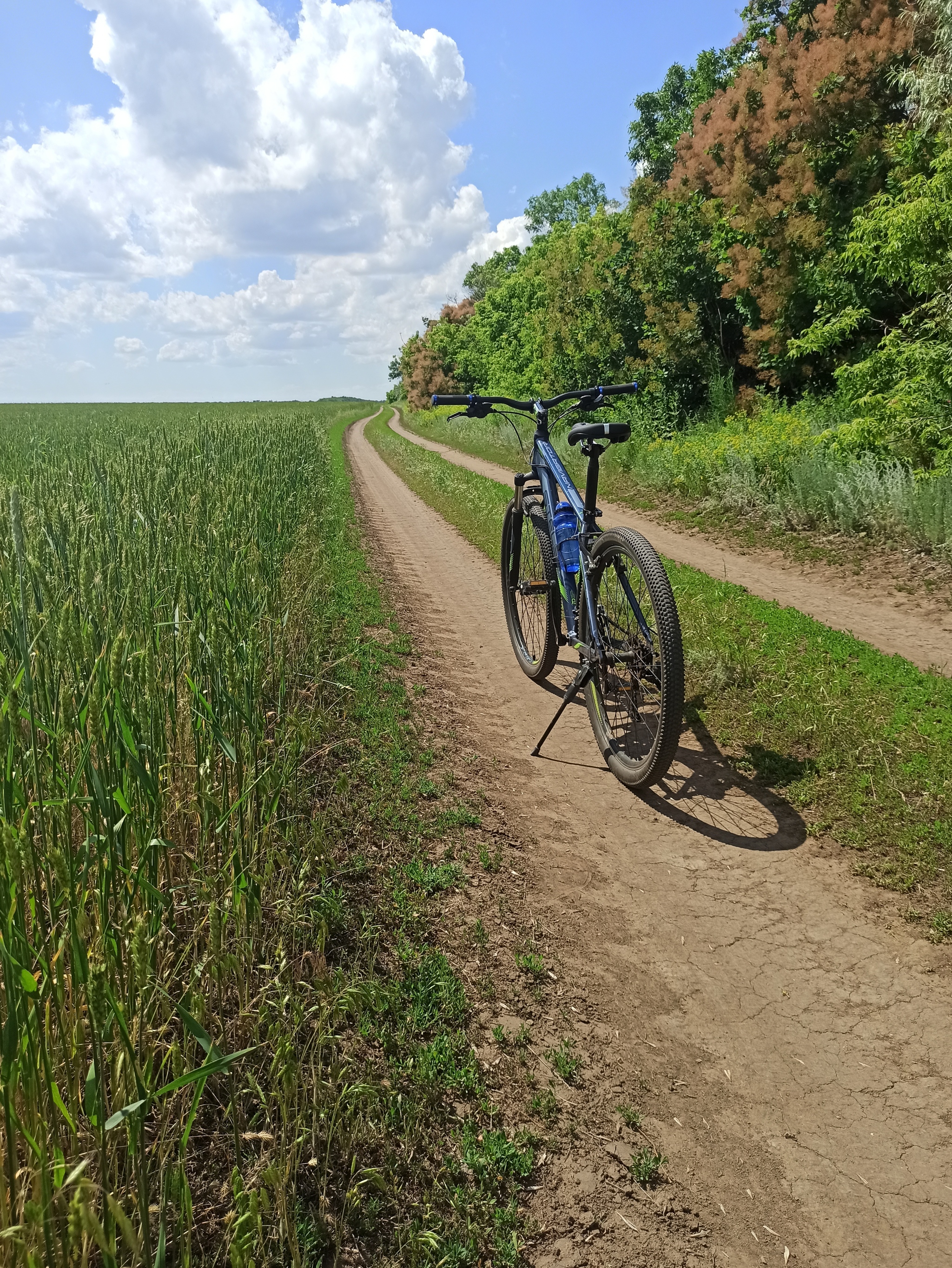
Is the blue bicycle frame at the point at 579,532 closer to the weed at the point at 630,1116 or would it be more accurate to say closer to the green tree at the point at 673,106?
the weed at the point at 630,1116

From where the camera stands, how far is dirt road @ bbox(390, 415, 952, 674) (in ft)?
18.8

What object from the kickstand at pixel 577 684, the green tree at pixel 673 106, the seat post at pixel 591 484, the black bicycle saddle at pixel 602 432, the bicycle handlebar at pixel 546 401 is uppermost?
the green tree at pixel 673 106

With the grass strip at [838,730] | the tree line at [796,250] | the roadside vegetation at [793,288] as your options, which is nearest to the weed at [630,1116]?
the grass strip at [838,730]

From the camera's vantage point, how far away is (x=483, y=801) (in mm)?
4031

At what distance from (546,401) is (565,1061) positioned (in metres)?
3.58

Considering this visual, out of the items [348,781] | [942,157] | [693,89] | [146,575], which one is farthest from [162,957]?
[693,89]

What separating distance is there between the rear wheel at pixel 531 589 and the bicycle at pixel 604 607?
0.05ft

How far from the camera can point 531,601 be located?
5.89 metres

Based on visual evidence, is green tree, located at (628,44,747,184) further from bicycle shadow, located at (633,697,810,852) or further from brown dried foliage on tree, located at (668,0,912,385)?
bicycle shadow, located at (633,697,810,852)

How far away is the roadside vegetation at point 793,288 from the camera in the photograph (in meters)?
8.84

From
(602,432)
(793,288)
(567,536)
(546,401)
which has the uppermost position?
(793,288)

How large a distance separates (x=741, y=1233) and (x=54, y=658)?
91.2 inches

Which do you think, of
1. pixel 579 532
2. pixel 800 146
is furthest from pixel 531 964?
pixel 800 146

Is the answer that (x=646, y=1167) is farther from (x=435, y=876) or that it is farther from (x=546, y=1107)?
(x=435, y=876)
